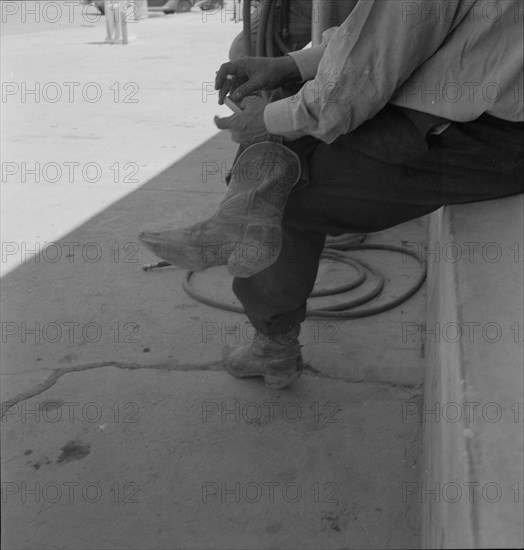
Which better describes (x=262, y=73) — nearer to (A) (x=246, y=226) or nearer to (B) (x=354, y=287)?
(A) (x=246, y=226)

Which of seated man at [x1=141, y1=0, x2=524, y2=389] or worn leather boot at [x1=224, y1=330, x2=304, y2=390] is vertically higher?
seated man at [x1=141, y1=0, x2=524, y2=389]

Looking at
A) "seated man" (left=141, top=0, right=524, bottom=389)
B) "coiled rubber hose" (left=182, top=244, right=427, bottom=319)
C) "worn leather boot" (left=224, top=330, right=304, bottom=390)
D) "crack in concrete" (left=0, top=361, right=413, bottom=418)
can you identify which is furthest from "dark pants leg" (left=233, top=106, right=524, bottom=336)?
"coiled rubber hose" (left=182, top=244, right=427, bottom=319)

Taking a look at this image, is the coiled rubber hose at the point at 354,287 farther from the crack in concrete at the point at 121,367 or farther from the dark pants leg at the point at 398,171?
the dark pants leg at the point at 398,171

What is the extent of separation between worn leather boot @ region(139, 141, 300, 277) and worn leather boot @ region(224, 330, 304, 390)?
0.48 meters

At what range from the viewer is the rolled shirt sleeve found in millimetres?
1843

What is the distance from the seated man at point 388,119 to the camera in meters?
1.86

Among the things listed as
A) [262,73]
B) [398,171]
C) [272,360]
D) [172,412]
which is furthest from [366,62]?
[172,412]

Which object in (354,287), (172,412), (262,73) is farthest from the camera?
(354,287)

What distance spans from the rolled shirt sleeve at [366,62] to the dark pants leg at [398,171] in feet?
0.32

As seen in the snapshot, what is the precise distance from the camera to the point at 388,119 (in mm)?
2010

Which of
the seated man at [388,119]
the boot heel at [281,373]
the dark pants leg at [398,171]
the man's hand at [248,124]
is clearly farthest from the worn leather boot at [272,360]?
the man's hand at [248,124]

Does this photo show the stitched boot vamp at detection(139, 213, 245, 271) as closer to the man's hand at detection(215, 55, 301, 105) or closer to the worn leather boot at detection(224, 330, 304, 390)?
the man's hand at detection(215, 55, 301, 105)

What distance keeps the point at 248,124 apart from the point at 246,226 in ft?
0.90

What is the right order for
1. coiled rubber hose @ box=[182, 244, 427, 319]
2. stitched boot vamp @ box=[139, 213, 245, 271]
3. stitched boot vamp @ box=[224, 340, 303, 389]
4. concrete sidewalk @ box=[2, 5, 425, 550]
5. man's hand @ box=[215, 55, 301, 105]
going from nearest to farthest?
concrete sidewalk @ box=[2, 5, 425, 550], stitched boot vamp @ box=[139, 213, 245, 271], man's hand @ box=[215, 55, 301, 105], stitched boot vamp @ box=[224, 340, 303, 389], coiled rubber hose @ box=[182, 244, 427, 319]
